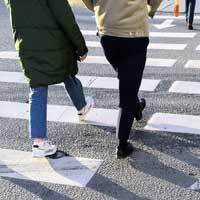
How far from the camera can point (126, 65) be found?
4.57 metres

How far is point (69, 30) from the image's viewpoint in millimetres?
4531

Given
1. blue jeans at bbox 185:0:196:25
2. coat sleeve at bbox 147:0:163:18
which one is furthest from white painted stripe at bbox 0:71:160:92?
blue jeans at bbox 185:0:196:25

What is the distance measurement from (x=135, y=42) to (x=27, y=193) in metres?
1.51

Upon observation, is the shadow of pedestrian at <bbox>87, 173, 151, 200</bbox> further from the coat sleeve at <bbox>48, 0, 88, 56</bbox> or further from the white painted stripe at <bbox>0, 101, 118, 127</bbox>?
the white painted stripe at <bbox>0, 101, 118, 127</bbox>

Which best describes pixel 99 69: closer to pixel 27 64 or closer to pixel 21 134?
pixel 21 134

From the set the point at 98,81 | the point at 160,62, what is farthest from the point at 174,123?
the point at 160,62

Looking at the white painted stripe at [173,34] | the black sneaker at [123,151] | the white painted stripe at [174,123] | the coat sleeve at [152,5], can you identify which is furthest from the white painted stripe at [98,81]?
the white painted stripe at [173,34]

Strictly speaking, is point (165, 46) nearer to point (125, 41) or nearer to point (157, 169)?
point (125, 41)

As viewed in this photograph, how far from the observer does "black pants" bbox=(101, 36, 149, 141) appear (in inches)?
178

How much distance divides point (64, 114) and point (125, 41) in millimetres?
1773

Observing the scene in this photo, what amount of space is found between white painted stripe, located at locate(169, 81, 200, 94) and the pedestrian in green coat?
7.26ft

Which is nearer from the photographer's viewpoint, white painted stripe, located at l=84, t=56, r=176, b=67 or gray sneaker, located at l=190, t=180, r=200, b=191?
gray sneaker, located at l=190, t=180, r=200, b=191

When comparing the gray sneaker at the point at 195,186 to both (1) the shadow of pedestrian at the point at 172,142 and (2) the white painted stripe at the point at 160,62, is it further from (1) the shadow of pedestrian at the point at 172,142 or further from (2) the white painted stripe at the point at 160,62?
(2) the white painted stripe at the point at 160,62

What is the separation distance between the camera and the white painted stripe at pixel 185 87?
671cm
